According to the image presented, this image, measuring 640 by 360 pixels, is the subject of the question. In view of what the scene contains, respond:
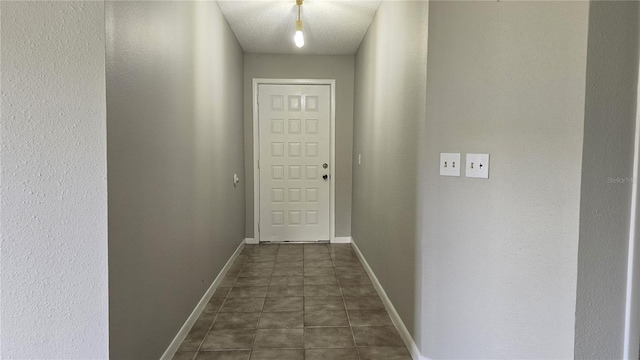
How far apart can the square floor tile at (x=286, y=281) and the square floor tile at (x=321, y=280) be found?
0.07 m

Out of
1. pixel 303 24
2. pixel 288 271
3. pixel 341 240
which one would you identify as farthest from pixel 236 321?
pixel 303 24

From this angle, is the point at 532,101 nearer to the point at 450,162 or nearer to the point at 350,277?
the point at 450,162

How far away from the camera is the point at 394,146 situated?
2.24 meters

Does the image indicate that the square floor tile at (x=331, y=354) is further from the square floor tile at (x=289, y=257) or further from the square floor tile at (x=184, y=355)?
the square floor tile at (x=289, y=257)

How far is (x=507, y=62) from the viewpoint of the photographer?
131 centimetres

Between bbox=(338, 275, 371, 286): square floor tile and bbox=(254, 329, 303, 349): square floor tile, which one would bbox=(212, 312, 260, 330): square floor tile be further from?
bbox=(338, 275, 371, 286): square floor tile

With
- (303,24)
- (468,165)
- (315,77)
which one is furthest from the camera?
(315,77)

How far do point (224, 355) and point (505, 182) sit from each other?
5.43 ft

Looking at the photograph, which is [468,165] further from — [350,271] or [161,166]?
[350,271]

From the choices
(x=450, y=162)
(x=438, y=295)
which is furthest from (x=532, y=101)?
(x=438, y=295)

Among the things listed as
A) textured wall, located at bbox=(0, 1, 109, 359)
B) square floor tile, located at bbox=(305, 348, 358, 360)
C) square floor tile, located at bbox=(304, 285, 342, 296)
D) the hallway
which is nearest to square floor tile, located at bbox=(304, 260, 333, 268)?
square floor tile, located at bbox=(304, 285, 342, 296)

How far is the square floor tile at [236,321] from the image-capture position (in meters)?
2.14

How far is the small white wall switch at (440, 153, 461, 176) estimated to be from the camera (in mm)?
1514

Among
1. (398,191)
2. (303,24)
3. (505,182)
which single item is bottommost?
(398,191)
